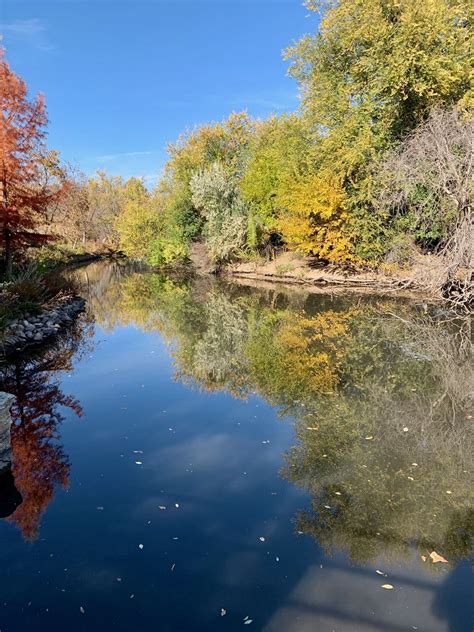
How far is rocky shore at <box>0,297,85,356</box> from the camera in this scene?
13117mm

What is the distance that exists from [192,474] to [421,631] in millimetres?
3565

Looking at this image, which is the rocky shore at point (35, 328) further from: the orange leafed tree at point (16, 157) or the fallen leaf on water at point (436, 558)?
the fallen leaf on water at point (436, 558)

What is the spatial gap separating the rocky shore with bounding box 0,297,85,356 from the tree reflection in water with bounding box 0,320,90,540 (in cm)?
78

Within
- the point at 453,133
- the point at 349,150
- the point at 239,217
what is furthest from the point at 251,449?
the point at 239,217

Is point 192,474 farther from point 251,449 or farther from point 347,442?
point 347,442

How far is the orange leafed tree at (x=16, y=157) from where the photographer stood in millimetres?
16766

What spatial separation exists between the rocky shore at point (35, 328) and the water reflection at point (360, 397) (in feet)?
6.05

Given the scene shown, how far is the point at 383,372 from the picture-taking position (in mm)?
10500

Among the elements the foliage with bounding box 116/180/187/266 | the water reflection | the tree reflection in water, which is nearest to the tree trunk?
the water reflection

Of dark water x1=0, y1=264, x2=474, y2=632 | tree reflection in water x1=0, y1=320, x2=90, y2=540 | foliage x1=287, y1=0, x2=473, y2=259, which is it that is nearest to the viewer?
dark water x1=0, y1=264, x2=474, y2=632

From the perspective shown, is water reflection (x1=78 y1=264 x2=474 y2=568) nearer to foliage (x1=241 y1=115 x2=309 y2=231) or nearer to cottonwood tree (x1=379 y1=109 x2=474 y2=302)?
cottonwood tree (x1=379 y1=109 x2=474 y2=302)

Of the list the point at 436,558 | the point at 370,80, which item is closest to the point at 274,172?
the point at 370,80

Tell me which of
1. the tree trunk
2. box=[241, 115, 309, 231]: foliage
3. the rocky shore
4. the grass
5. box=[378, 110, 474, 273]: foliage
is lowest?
the rocky shore

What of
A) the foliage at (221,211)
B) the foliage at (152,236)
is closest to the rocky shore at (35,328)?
the foliage at (221,211)
